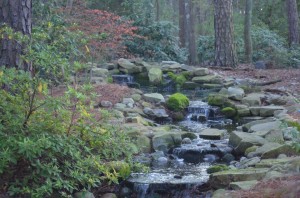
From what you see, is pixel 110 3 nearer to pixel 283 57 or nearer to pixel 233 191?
pixel 283 57

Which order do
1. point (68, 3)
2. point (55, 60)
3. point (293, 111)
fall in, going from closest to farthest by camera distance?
point (55, 60) < point (293, 111) < point (68, 3)

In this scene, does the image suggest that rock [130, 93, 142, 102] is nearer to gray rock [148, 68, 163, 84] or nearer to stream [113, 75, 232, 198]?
stream [113, 75, 232, 198]

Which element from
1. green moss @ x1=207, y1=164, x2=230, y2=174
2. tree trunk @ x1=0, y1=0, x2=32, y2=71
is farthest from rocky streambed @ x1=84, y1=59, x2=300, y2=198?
tree trunk @ x1=0, y1=0, x2=32, y2=71

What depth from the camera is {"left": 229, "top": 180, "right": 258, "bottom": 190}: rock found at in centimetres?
549

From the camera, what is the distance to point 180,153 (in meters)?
7.91

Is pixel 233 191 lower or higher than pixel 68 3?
lower

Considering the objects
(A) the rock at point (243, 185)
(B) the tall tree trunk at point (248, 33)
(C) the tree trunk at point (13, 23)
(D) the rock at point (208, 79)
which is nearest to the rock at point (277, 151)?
(A) the rock at point (243, 185)

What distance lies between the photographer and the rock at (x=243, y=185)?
5490 mm

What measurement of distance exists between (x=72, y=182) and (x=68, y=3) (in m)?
10.4

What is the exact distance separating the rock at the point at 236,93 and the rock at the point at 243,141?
2.83m

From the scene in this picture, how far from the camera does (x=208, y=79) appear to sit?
12.5m

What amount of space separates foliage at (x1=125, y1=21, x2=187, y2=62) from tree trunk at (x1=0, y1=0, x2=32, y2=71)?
976 cm

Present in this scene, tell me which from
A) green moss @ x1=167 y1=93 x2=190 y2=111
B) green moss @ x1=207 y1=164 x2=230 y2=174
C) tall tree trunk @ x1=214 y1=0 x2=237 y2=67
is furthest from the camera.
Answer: tall tree trunk @ x1=214 y1=0 x2=237 y2=67

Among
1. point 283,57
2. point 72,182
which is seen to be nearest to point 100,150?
point 72,182
